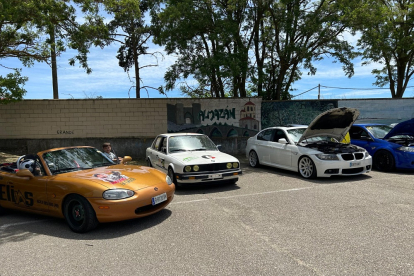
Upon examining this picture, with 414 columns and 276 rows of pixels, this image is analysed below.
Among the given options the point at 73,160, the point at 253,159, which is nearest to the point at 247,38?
the point at 253,159

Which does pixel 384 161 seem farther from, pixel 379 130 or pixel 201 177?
pixel 201 177

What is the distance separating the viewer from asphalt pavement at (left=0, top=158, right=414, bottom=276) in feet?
10.7

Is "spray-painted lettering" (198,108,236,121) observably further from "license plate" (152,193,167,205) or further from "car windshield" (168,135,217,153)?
"license plate" (152,193,167,205)

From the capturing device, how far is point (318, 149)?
8.12 m

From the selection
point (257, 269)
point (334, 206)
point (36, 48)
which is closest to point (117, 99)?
point (36, 48)

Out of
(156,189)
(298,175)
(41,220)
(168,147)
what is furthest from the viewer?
(298,175)

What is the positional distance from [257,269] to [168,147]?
5.17m

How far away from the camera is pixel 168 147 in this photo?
7.99 metres

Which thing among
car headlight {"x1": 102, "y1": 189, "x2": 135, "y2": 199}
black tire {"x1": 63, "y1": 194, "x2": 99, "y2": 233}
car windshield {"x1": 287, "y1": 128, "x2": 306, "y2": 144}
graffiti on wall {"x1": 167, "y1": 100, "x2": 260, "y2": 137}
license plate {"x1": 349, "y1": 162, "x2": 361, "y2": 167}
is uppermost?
graffiti on wall {"x1": 167, "y1": 100, "x2": 260, "y2": 137}

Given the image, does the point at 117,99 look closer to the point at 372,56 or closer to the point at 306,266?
the point at 306,266

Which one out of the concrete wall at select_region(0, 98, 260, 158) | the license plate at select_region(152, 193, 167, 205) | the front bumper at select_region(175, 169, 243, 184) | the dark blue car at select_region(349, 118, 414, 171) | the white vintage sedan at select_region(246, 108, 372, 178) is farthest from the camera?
the concrete wall at select_region(0, 98, 260, 158)

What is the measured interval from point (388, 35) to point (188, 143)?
15.5 metres

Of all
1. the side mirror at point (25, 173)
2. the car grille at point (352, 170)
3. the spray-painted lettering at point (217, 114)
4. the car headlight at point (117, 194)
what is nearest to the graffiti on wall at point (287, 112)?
the spray-painted lettering at point (217, 114)

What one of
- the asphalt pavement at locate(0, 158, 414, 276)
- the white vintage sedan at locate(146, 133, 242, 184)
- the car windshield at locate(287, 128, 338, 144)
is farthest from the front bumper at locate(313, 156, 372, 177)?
the white vintage sedan at locate(146, 133, 242, 184)
